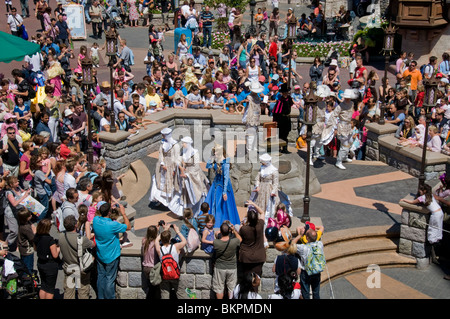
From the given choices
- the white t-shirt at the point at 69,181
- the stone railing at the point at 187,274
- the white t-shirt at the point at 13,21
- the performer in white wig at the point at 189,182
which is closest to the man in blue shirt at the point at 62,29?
the white t-shirt at the point at 13,21

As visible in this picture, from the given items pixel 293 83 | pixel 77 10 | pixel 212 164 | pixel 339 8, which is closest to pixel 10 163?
pixel 212 164

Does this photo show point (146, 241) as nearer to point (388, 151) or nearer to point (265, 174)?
point (265, 174)

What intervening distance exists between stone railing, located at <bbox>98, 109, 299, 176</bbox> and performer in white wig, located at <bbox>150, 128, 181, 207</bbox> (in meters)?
1.91

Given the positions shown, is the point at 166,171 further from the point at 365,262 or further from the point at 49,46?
the point at 49,46

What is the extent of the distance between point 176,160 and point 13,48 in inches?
158

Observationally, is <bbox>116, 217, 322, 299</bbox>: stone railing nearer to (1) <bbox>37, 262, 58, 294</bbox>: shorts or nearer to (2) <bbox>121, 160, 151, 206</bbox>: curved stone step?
(1) <bbox>37, 262, 58, 294</bbox>: shorts

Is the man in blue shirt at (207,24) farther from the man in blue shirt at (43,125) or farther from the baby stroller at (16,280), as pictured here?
the baby stroller at (16,280)

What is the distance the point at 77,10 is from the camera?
94.8 feet

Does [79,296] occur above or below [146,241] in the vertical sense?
below

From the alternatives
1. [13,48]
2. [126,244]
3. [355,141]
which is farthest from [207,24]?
[126,244]

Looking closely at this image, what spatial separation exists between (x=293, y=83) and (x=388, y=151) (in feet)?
20.3

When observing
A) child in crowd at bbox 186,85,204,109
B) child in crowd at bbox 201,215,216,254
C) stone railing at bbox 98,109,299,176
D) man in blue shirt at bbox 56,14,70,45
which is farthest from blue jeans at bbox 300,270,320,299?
man in blue shirt at bbox 56,14,70,45

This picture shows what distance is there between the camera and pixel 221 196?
43.8 ft

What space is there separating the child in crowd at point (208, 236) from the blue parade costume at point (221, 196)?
1.73 metres
